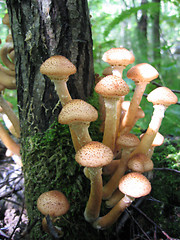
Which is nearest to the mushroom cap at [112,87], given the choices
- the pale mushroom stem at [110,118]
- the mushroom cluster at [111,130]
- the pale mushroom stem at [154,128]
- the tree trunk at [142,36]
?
the mushroom cluster at [111,130]

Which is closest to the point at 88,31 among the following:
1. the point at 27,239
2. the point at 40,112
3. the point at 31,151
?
the point at 40,112

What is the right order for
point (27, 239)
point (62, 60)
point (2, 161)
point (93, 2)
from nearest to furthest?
point (62, 60)
point (27, 239)
point (2, 161)
point (93, 2)

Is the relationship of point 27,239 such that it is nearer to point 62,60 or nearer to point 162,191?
point 162,191

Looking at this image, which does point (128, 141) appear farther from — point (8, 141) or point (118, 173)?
point (8, 141)

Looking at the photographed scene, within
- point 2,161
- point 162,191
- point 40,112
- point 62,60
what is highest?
point 62,60

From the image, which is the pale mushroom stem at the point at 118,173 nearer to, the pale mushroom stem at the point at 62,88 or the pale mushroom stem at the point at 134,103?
the pale mushroom stem at the point at 134,103

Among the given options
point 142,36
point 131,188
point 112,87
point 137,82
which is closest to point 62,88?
point 112,87

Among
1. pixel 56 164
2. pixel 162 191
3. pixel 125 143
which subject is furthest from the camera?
pixel 162 191

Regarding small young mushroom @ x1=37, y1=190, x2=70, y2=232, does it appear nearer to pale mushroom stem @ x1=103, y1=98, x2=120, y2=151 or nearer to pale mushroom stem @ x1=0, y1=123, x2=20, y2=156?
pale mushroom stem @ x1=103, y1=98, x2=120, y2=151
